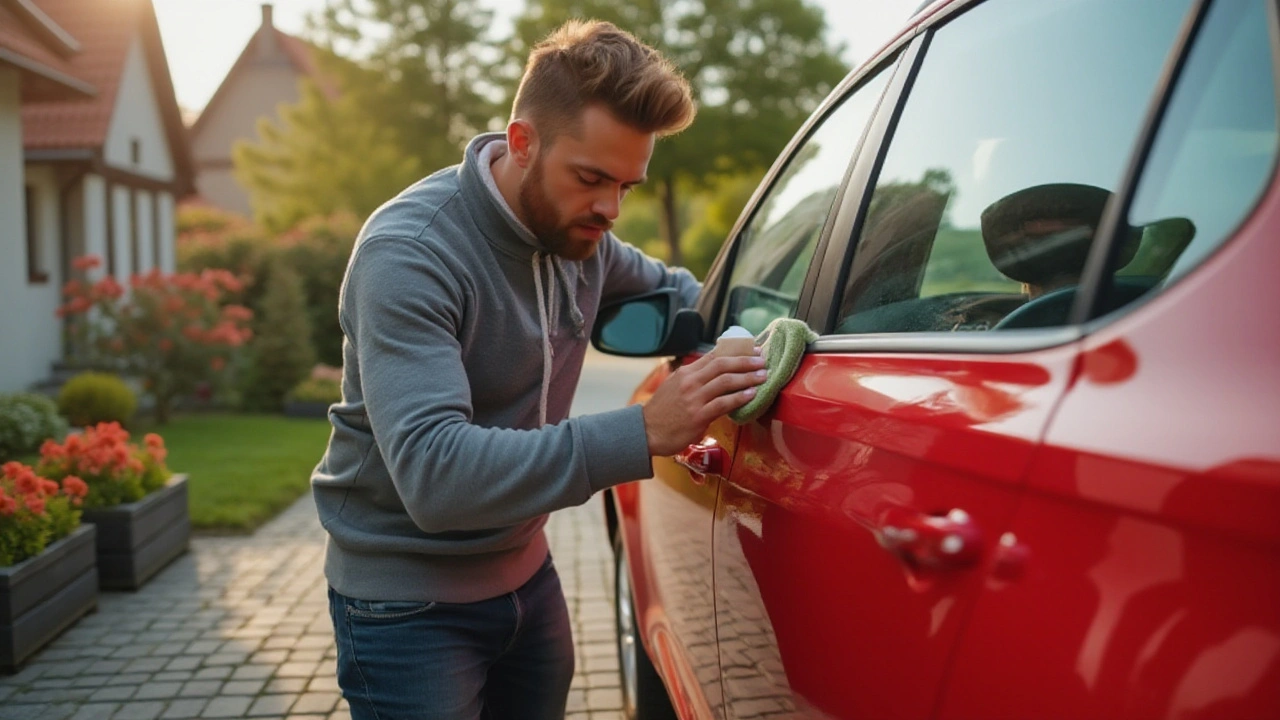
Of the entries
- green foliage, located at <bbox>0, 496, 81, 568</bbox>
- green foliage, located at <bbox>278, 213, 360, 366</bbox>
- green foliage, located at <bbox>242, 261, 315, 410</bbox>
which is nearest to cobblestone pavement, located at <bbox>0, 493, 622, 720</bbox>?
green foliage, located at <bbox>0, 496, 81, 568</bbox>

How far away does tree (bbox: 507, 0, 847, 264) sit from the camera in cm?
3462

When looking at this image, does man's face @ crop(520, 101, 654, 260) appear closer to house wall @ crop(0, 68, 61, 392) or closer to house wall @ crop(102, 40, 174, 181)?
house wall @ crop(0, 68, 61, 392)

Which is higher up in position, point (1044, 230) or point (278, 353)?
point (1044, 230)

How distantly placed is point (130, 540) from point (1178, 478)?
5.74 metres

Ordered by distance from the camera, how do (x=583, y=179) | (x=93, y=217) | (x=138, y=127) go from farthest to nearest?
(x=138, y=127) → (x=93, y=217) → (x=583, y=179)

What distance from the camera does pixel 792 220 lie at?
2.59 meters

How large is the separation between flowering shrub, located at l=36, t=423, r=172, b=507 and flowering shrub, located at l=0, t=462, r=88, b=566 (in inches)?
22.6

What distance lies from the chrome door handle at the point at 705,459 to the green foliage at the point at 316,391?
11362 mm

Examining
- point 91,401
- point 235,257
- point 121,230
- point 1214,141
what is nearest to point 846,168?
point 1214,141

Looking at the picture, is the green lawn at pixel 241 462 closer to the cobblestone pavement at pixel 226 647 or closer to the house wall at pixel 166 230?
the cobblestone pavement at pixel 226 647

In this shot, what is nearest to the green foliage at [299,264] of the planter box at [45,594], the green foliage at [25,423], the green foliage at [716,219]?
the green foliage at [25,423]

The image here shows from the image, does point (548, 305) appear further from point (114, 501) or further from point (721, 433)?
point (114, 501)

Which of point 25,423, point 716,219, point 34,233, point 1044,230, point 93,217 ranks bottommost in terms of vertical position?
point 25,423

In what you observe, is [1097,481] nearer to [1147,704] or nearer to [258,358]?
[1147,704]
